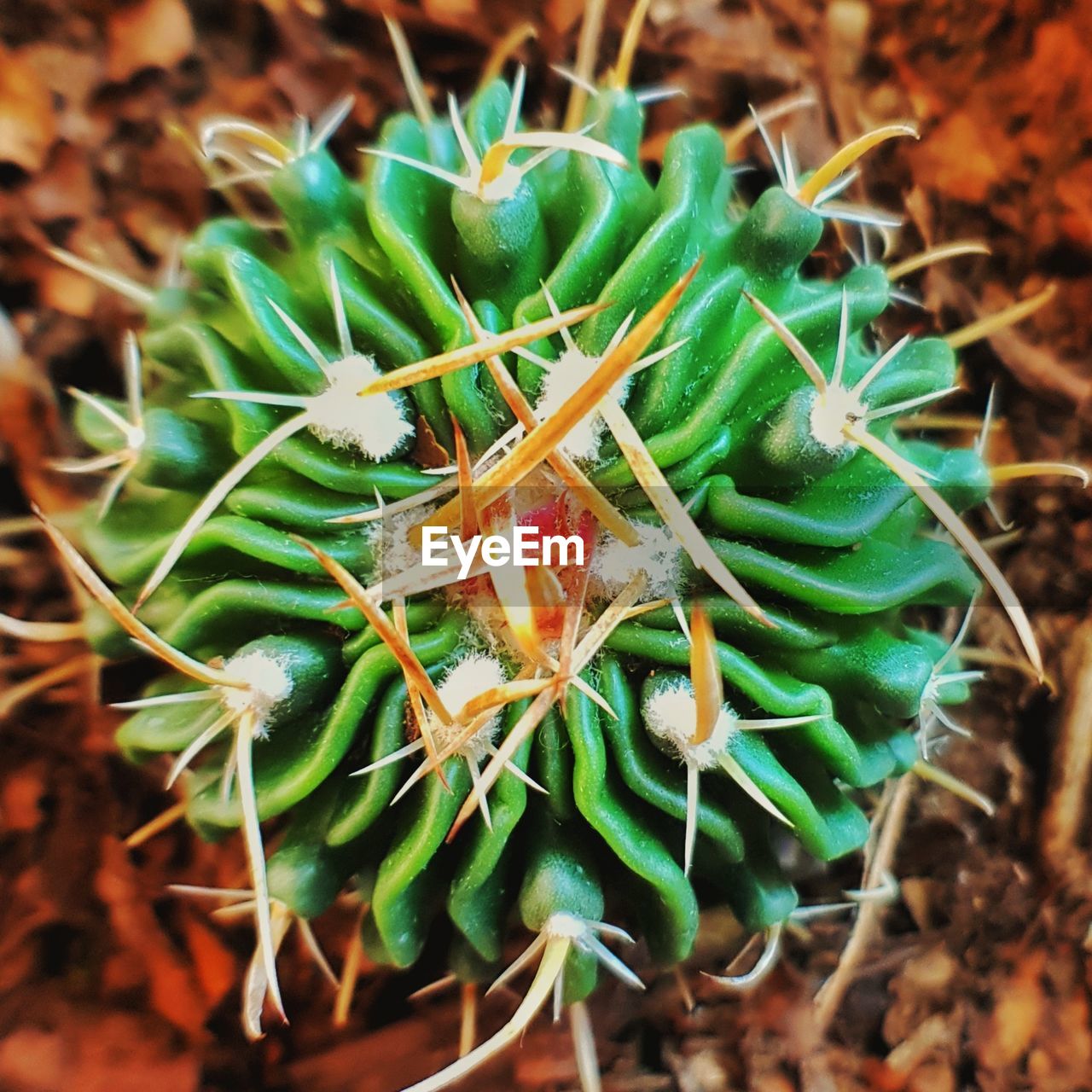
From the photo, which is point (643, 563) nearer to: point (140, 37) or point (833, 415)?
point (833, 415)

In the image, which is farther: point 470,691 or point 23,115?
point 23,115

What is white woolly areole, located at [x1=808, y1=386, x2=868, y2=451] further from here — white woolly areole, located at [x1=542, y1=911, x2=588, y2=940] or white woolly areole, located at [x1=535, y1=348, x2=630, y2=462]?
white woolly areole, located at [x1=542, y1=911, x2=588, y2=940]

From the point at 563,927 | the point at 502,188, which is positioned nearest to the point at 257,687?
the point at 563,927

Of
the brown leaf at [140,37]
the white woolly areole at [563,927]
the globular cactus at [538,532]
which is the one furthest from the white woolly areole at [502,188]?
the brown leaf at [140,37]

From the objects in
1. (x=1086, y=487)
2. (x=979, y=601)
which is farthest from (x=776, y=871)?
(x=1086, y=487)

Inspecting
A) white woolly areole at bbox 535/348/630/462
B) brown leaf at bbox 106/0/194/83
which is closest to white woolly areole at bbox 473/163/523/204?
white woolly areole at bbox 535/348/630/462

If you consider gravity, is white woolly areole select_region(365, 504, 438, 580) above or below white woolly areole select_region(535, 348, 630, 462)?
below

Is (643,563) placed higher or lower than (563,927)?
higher
